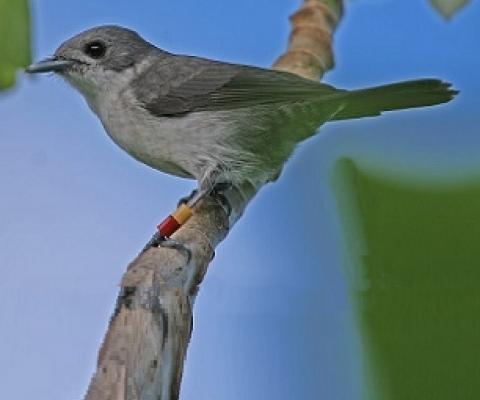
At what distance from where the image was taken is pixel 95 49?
188cm

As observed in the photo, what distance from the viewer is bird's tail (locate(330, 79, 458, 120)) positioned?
1.14m

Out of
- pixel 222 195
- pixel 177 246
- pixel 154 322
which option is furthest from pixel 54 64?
pixel 154 322

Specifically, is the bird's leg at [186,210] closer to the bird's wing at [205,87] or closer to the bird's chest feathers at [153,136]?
the bird's chest feathers at [153,136]

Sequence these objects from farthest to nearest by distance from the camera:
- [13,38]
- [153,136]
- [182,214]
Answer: [153,136] → [182,214] → [13,38]

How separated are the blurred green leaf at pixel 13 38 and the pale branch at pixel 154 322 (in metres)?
0.21

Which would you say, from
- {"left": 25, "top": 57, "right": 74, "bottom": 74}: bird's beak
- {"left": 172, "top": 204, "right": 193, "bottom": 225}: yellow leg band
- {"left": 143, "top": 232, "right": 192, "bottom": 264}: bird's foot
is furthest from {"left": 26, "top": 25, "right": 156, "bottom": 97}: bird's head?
{"left": 143, "top": 232, "right": 192, "bottom": 264}: bird's foot

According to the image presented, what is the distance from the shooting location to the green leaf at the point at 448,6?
871 millimetres

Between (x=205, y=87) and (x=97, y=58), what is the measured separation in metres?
0.29

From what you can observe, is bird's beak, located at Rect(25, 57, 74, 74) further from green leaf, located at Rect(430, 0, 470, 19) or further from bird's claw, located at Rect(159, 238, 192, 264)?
green leaf, located at Rect(430, 0, 470, 19)

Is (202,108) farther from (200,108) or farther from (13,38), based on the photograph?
(13,38)

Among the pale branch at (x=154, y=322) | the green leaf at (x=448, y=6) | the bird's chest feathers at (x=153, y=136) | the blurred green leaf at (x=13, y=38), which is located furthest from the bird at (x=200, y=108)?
the blurred green leaf at (x=13, y=38)

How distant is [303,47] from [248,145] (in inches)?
10.0

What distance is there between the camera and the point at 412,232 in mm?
417

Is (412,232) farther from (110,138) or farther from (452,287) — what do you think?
(110,138)
